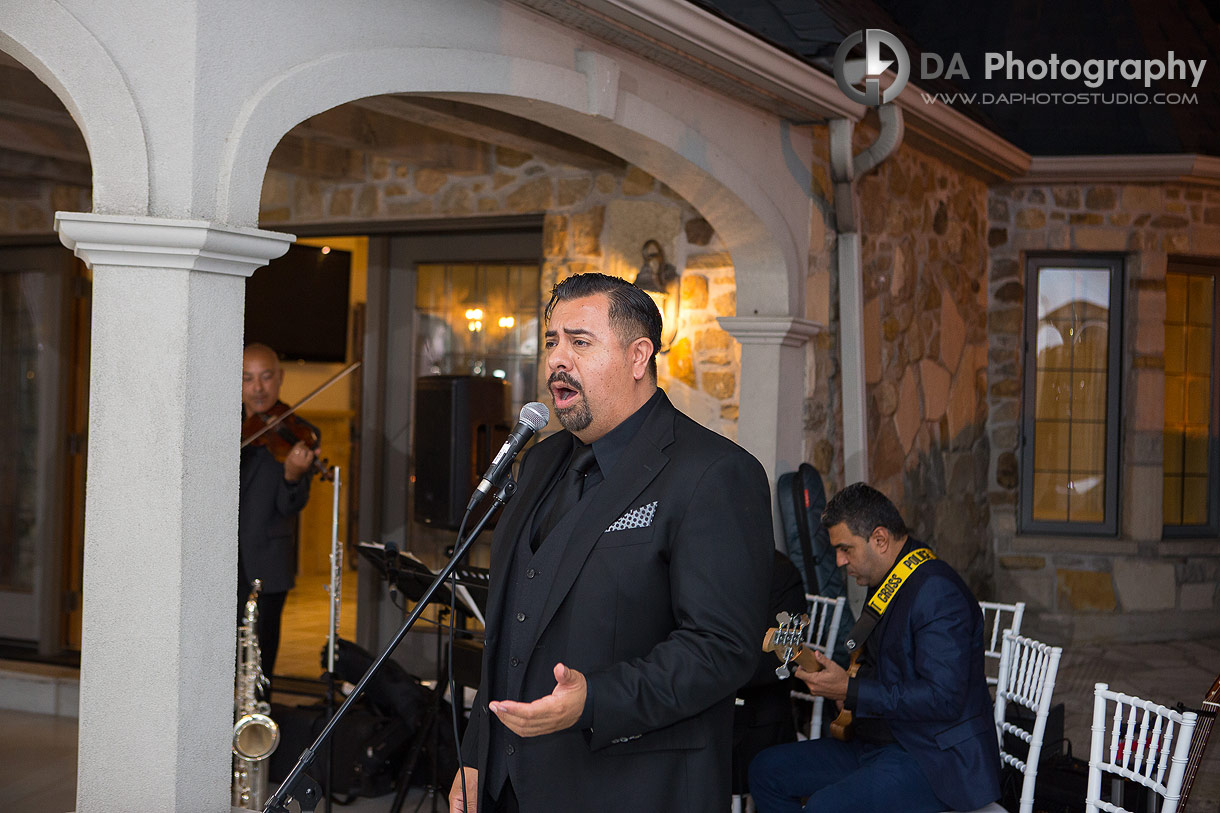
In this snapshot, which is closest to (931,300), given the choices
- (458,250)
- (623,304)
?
(458,250)

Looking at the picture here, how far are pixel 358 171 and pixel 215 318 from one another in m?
3.32

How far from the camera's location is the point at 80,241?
252cm

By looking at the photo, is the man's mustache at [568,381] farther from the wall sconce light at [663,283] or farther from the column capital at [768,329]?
the wall sconce light at [663,283]

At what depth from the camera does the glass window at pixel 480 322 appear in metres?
5.61

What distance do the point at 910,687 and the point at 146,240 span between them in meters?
2.04

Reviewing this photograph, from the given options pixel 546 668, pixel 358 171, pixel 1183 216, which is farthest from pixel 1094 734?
pixel 1183 216

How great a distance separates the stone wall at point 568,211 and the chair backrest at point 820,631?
0.85m

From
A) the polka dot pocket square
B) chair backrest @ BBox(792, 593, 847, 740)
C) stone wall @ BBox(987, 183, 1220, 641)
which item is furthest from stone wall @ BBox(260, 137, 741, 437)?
the polka dot pocket square

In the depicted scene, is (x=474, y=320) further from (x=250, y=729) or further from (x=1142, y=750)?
(x=1142, y=750)

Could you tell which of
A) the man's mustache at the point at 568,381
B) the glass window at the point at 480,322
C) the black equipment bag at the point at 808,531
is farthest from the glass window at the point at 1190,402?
the man's mustache at the point at 568,381

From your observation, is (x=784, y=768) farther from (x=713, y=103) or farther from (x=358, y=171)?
(x=358, y=171)

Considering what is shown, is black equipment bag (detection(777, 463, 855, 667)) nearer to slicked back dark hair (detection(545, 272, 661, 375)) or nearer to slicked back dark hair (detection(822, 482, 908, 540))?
slicked back dark hair (detection(822, 482, 908, 540))

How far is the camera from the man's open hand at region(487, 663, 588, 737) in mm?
1738

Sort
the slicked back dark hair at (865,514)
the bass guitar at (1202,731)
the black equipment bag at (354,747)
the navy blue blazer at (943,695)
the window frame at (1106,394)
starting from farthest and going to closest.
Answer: the window frame at (1106,394) → the black equipment bag at (354,747) → the slicked back dark hair at (865,514) → the navy blue blazer at (943,695) → the bass guitar at (1202,731)
